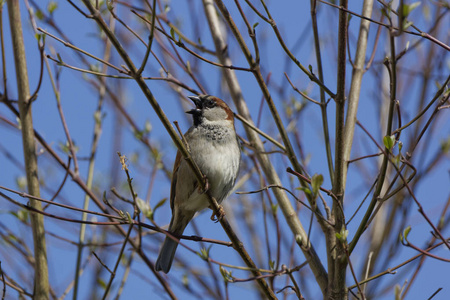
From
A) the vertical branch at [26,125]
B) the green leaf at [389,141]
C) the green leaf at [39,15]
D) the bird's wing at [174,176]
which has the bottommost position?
the green leaf at [389,141]

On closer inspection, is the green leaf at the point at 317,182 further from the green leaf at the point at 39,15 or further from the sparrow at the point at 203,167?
the green leaf at the point at 39,15

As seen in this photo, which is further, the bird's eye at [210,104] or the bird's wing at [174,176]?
the bird's eye at [210,104]

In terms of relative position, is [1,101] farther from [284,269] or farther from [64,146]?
[284,269]

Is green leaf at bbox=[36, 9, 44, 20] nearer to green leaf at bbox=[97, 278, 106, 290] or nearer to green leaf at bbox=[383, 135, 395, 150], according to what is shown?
green leaf at bbox=[97, 278, 106, 290]

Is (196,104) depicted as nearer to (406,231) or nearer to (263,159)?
(263,159)

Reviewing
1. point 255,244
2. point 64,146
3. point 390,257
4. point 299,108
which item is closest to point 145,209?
point 64,146

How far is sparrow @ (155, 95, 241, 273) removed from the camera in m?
3.78

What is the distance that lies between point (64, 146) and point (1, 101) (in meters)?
0.79

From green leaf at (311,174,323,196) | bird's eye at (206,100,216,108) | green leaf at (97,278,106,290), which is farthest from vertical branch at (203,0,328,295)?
green leaf at (97,278,106,290)

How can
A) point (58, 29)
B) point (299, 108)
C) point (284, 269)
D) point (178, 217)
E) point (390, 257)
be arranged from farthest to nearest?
point (299, 108) → point (178, 217) → point (58, 29) → point (390, 257) → point (284, 269)

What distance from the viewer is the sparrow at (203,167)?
3775 mm

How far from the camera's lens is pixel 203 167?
375 centimetres

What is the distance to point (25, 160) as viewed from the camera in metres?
2.96

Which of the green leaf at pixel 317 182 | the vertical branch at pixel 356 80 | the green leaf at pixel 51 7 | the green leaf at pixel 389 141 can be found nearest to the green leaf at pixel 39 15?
the green leaf at pixel 51 7
